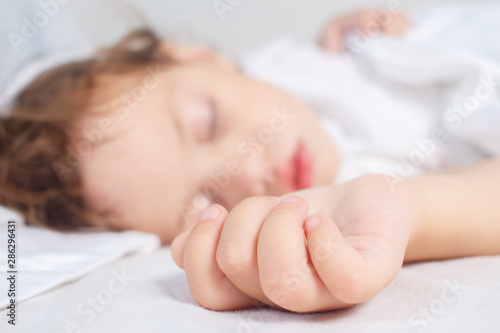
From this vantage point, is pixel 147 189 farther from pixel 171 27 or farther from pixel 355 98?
pixel 171 27

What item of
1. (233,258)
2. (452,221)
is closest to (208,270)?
(233,258)

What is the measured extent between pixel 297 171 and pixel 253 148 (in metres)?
0.10

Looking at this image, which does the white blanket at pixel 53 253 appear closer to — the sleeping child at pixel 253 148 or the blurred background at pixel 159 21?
the sleeping child at pixel 253 148

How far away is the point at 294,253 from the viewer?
0.36 m

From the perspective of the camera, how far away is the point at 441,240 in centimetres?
54

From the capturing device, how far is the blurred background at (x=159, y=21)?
1.34 metres

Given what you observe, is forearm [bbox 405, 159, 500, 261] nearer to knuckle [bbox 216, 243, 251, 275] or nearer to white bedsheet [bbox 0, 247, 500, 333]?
white bedsheet [bbox 0, 247, 500, 333]

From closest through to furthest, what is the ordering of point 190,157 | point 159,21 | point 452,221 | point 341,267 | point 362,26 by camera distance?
1. point 341,267
2. point 452,221
3. point 190,157
4. point 362,26
5. point 159,21

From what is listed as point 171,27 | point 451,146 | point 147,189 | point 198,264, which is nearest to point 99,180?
point 147,189

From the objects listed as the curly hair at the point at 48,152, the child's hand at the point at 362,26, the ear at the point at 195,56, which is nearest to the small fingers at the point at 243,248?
the curly hair at the point at 48,152

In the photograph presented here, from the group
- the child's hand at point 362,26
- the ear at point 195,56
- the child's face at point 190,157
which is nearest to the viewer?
the child's face at point 190,157

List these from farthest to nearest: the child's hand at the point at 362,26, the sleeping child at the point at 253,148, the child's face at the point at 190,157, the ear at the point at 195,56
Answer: the child's hand at the point at 362,26, the ear at the point at 195,56, the child's face at the point at 190,157, the sleeping child at the point at 253,148

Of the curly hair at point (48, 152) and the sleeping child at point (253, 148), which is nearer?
the sleeping child at point (253, 148)

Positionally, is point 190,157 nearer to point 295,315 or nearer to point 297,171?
point 297,171
